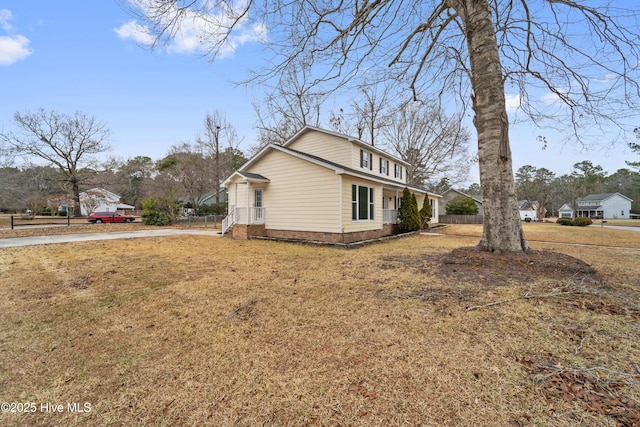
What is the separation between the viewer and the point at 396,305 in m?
3.90

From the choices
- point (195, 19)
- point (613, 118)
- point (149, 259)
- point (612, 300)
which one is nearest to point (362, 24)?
point (195, 19)

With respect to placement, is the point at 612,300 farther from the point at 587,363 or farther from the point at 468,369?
the point at 468,369

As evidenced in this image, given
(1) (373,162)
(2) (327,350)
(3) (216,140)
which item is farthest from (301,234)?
(3) (216,140)

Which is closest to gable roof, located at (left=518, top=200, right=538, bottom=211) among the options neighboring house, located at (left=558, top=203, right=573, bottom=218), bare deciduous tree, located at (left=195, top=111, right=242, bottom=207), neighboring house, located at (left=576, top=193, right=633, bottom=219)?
neighboring house, located at (left=576, top=193, right=633, bottom=219)

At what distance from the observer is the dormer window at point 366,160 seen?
1465 cm

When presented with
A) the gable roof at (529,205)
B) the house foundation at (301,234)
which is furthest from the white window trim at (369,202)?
the gable roof at (529,205)

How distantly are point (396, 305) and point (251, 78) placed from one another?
534 centimetres

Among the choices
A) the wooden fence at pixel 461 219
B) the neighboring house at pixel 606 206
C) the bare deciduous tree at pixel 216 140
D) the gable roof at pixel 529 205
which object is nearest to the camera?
the bare deciduous tree at pixel 216 140

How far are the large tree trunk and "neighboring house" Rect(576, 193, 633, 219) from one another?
62.4 m

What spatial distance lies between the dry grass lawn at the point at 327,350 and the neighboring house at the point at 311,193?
601cm

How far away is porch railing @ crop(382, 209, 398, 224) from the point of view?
15.1m

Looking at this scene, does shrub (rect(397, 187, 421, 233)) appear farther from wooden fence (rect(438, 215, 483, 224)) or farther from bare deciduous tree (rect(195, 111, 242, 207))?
bare deciduous tree (rect(195, 111, 242, 207))

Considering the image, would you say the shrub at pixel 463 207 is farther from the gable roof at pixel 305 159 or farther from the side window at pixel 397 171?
the gable roof at pixel 305 159

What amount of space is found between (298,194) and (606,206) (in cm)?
6756
